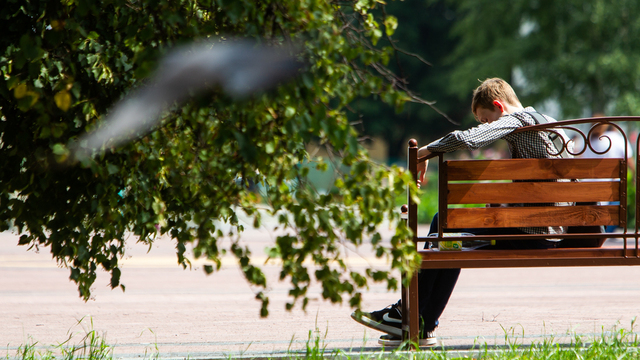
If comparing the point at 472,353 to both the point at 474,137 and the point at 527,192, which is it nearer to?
the point at 527,192

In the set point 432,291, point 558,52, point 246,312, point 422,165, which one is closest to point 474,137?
point 422,165

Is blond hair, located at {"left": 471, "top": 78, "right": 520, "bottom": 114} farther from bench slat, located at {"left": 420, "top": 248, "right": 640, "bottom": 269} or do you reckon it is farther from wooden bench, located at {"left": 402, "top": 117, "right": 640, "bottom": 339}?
bench slat, located at {"left": 420, "top": 248, "right": 640, "bottom": 269}

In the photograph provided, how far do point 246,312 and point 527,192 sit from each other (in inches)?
108

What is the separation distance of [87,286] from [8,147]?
2.22 ft

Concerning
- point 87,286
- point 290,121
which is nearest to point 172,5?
point 290,121

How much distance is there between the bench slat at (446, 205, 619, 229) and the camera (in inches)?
144

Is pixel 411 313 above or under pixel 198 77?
under

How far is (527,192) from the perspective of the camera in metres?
3.68

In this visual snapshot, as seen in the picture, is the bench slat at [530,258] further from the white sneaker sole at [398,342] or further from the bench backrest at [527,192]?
the white sneaker sole at [398,342]

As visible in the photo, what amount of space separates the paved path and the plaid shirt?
2.26ft

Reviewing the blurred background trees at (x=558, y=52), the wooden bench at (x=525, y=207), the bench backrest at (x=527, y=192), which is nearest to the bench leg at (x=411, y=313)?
the wooden bench at (x=525, y=207)

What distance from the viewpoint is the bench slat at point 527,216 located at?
3.65 metres

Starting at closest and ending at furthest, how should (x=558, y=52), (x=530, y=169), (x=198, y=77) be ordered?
1. (x=198, y=77)
2. (x=530, y=169)
3. (x=558, y=52)

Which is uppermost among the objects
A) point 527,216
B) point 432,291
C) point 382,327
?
point 527,216
